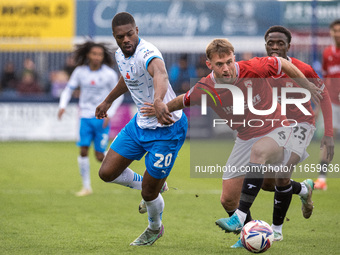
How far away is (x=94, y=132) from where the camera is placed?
1091 centimetres

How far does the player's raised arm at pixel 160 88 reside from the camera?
5980 mm

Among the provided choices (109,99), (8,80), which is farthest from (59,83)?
(109,99)

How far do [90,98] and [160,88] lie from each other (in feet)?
16.7

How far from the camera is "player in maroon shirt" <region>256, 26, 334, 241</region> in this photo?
6.94 metres

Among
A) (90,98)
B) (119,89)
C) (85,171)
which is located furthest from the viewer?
(90,98)

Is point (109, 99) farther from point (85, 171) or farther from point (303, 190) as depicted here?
point (85, 171)

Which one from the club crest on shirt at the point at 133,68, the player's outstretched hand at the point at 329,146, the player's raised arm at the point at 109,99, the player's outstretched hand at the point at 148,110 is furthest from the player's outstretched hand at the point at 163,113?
the player's outstretched hand at the point at 329,146

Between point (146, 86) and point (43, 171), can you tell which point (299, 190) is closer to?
point (146, 86)

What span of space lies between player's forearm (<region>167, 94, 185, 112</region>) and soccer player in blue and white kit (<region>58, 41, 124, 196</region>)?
14.9 feet

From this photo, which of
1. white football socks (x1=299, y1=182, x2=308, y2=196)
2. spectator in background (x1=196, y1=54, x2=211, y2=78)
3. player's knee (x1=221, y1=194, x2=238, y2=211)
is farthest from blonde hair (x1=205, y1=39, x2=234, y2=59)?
spectator in background (x1=196, y1=54, x2=211, y2=78)

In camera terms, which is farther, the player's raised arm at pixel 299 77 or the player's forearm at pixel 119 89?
the player's forearm at pixel 119 89

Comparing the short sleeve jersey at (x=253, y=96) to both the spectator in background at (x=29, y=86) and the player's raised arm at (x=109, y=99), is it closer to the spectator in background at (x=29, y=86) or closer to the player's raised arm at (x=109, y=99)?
the player's raised arm at (x=109, y=99)

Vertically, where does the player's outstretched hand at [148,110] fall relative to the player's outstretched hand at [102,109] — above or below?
above

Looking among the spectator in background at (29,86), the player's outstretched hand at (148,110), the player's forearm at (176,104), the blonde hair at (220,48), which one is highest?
the blonde hair at (220,48)
